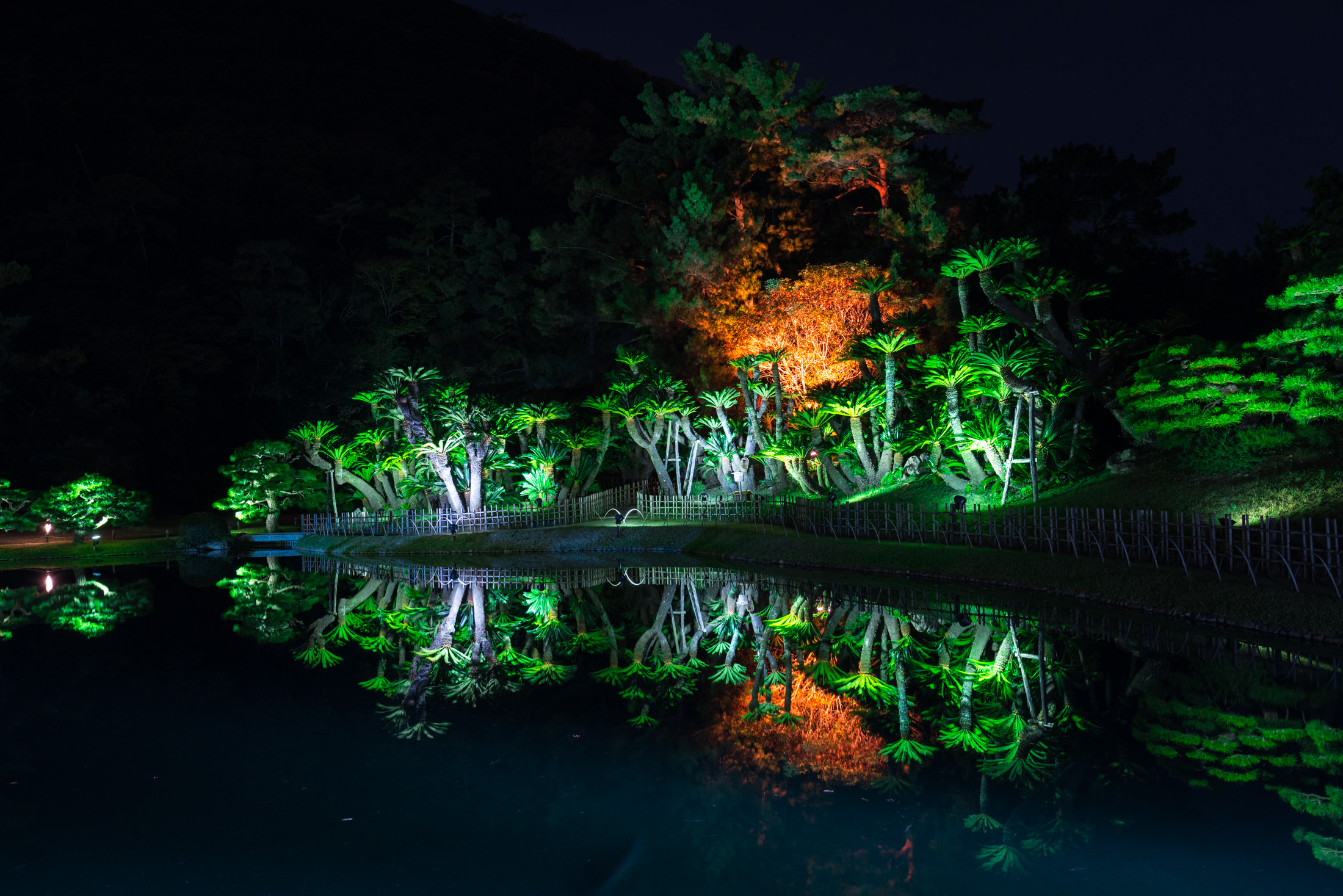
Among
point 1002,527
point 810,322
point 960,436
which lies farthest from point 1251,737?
point 810,322

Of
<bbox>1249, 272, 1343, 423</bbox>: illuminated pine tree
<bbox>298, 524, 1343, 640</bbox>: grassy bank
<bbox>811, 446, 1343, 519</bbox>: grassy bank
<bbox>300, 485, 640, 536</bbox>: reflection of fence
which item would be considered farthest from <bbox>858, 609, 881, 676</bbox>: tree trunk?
<bbox>300, 485, 640, 536</bbox>: reflection of fence

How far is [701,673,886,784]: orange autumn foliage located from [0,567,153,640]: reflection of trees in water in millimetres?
10282

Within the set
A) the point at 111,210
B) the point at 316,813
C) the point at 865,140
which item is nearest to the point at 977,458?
the point at 865,140

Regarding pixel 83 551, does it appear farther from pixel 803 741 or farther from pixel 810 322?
pixel 803 741

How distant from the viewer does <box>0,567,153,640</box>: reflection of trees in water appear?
1420 centimetres

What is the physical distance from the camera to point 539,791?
21.6 feet

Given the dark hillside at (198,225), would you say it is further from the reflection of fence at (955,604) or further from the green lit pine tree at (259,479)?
the reflection of fence at (955,604)

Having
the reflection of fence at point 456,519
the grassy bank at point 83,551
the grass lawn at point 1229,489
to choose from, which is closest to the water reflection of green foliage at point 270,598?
the grassy bank at point 83,551

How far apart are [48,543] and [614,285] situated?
20337 mm

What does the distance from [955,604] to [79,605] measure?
614 inches

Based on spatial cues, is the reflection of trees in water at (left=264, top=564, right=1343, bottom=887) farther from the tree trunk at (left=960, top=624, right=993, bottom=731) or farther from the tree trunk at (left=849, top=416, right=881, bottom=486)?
the tree trunk at (left=849, top=416, right=881, bottom=486)

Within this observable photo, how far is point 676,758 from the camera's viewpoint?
7.23 meters

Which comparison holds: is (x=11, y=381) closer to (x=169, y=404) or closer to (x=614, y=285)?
(x=169, y=404)

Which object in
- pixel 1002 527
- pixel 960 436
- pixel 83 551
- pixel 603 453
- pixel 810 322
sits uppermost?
pixel 810 322
